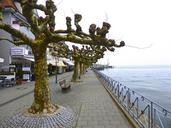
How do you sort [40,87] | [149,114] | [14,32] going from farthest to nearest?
[40,87]
[14,32]
[149,114]

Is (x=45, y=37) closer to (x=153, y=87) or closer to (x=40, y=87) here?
(x=40, y=87)

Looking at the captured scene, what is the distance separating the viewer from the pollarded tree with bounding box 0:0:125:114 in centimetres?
812

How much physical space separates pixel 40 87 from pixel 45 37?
1.59 metres

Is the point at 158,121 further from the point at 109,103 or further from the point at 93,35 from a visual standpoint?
the point at 109,103

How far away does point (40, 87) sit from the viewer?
9.15 m

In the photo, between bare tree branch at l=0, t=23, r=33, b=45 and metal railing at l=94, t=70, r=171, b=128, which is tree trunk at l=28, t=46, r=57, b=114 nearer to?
bare tree branch at l=0, t=23, r=33, b=45

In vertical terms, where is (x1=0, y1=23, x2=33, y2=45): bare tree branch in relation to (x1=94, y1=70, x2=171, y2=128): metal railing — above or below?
above

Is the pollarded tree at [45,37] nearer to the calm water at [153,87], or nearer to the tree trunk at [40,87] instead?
the tree trunk at [40,87]

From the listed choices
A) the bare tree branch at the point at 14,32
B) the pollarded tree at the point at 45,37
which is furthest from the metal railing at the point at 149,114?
the bare tree branch at the point at 14,32

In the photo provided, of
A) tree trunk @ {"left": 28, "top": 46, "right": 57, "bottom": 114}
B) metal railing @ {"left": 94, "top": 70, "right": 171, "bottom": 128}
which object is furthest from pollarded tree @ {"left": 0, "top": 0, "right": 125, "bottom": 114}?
metal railing @ {"left": 94, "top": 70, "right": 171, "bottom": 128}

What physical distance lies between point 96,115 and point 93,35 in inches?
190

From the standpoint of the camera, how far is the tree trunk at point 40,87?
9.05 meters

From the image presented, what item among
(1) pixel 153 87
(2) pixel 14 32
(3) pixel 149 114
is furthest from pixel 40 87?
(1) pixel 153 87

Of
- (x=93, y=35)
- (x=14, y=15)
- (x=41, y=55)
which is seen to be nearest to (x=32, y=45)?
(x=41, y=55)
